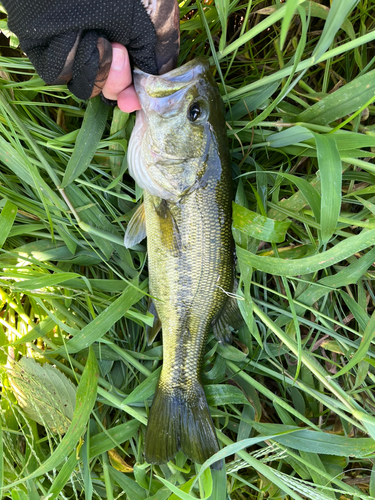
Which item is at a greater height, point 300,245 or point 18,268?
point 18,268

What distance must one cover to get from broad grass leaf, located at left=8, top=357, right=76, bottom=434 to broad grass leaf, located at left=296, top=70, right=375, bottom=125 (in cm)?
172

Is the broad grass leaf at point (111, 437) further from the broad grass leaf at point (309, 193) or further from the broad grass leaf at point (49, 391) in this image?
the broad grass leaf at point (309, 193)

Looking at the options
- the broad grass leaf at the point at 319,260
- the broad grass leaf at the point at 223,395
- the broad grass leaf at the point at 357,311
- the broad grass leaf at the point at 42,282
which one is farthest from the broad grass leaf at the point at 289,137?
the broad grass leaf at the point at 223,395

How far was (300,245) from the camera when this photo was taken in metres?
1.73

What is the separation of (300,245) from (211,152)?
684 millimetres

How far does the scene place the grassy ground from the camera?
4.85ft

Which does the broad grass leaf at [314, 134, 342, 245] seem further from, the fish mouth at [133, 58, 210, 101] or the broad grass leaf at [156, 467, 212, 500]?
the broad grass leaf at [156, 467, 212, 500]

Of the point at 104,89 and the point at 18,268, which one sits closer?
the point at 104,89

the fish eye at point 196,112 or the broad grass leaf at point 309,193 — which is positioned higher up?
the fish eye at point 196,112

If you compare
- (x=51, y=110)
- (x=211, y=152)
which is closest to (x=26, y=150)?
(x=51, y=110)

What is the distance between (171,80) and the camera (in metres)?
1.39

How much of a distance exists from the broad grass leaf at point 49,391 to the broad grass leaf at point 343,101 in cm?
172

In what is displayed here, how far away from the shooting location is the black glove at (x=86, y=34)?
3.83 feet

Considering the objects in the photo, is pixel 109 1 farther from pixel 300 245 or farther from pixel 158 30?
pixel 300 245
